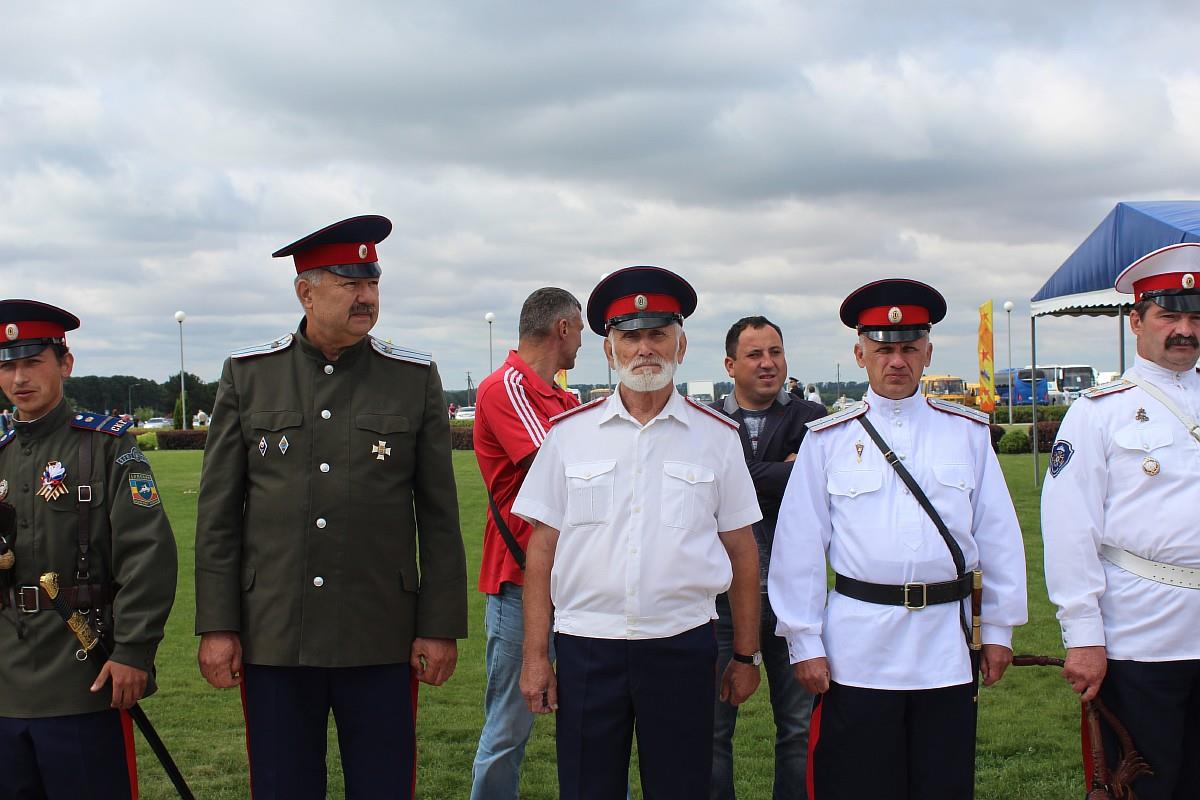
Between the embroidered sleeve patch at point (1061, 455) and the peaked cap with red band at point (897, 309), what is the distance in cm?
68

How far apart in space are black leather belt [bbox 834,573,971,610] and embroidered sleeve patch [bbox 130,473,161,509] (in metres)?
2.49

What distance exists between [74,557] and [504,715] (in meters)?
1.71

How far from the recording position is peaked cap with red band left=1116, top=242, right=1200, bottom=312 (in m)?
3.65

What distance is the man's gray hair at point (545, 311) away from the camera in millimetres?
4383

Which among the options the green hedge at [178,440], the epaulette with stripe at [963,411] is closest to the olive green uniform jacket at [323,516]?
the epaulette with stripe at [963,411]

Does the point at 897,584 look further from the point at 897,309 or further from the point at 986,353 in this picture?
the point at 986,353

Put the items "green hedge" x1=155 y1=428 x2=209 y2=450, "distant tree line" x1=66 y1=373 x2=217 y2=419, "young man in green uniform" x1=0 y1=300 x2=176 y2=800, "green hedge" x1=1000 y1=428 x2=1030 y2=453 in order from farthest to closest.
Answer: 1. "distant tree line" x1=66 y1=373 x2=217 y2=419
2. "green hedge" x1=155 y1=428 x2=209 y2=450
3. "green hedge" x1=1000 y1=428 x2=1030 y2=453
4. "young man in green uniform" x1=0 y1=300 x2=176 y2=800

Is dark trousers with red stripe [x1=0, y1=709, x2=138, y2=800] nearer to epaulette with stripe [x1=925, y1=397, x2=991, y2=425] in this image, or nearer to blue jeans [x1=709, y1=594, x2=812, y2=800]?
blue jeans [x1=709, y1=594, x2=812, y2=800]

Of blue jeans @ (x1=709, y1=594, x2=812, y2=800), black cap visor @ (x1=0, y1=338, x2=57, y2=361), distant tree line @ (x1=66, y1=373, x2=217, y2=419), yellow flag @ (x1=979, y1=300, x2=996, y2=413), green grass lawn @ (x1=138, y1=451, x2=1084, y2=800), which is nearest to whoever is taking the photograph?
black cap visor @ (x1=0, y1=338, x2=57, y2=361)

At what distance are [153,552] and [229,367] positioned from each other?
68cm

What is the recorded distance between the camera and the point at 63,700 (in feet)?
10.8

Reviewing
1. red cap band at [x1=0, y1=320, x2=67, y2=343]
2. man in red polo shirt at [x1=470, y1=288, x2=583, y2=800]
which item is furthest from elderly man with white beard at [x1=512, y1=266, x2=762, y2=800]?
red cap band at [x1=0, y1=320, x2=67, y2=343]

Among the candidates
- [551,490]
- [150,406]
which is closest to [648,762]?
[551,490]

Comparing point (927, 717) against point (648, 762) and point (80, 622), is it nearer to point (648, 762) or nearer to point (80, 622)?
point (648, 762)
